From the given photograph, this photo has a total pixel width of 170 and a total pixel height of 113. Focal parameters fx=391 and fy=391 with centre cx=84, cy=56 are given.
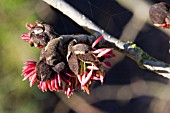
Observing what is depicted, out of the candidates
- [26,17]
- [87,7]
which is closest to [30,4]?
[26,17]

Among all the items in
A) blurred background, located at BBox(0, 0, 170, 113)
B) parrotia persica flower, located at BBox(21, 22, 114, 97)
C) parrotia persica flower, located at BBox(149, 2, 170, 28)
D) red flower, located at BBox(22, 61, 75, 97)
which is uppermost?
parrotia persica flower, located at BBox(149, 2, 170, 28)

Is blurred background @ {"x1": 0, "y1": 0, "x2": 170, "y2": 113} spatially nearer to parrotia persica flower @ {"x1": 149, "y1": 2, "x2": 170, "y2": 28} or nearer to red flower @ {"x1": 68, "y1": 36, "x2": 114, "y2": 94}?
parrotia persica flower @ {"x1": 149, "y1": 2, "x2": 170, "y2": 28}

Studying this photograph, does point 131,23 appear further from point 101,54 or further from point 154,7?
point 101,54

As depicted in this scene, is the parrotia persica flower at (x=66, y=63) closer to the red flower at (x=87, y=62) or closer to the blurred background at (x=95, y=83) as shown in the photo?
the red flower at (x=87, y=62)

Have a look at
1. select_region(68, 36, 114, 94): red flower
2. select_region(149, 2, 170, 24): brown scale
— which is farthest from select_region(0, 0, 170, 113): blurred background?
select_region(68, 36, 114, 94): red flower

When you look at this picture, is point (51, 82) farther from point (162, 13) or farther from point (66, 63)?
point (162, 13)
